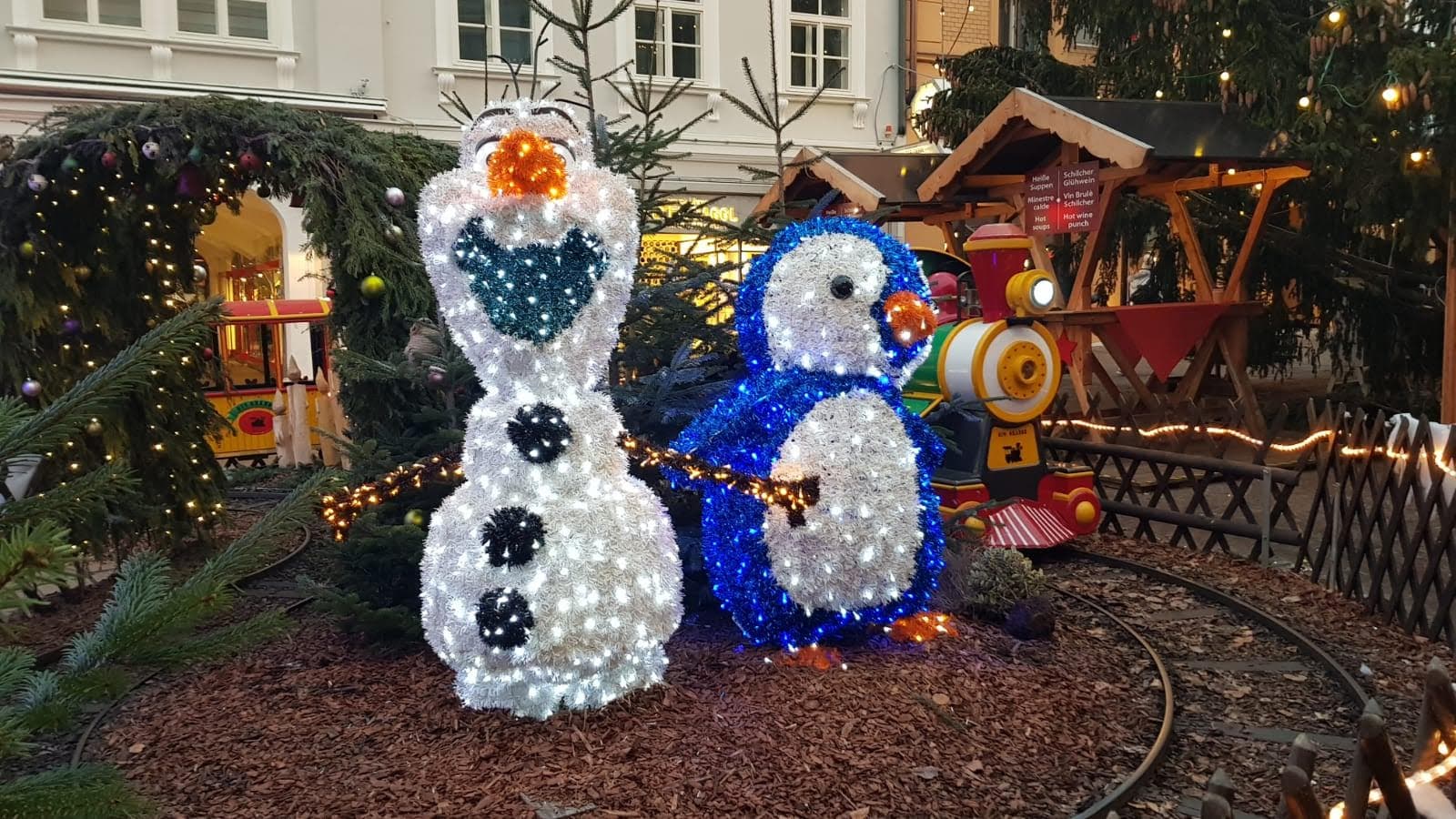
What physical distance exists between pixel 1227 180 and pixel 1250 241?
67 cm

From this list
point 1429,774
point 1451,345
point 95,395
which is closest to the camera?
point 95,395

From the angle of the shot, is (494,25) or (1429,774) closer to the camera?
(1429,774)

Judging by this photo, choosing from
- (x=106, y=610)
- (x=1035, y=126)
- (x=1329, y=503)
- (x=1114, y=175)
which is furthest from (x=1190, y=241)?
(x=106, y=610)

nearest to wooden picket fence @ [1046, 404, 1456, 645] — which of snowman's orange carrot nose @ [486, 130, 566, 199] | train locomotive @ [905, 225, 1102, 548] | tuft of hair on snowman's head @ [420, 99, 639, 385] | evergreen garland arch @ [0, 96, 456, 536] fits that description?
train locomotive @ [905, 225, 1102, 548]

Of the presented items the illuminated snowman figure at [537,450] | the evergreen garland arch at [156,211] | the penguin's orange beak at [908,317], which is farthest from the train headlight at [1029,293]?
the evergreen garland arch at [156,211]

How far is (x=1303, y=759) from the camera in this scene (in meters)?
2.00

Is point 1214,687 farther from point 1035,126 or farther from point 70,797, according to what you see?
point 1035,126

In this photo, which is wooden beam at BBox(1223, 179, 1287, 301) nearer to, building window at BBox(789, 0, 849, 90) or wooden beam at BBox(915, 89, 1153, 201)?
wooden beam at BBox(915, 89, 1153, 201)

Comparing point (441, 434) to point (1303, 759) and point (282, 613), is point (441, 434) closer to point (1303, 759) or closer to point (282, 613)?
point (282, 613)

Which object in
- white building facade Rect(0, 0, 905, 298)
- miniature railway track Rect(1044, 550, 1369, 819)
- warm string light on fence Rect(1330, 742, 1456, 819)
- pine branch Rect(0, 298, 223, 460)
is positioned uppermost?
white building facade Rect(0, 0, 905, 298)

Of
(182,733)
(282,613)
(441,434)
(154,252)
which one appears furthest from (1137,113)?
(282,613)

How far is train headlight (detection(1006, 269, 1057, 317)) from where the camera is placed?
652 cm

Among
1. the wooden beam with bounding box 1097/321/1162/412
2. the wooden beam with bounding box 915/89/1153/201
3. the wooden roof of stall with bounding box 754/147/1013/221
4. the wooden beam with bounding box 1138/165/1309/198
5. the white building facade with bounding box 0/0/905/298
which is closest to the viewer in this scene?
the wooden beam with bounding box 915/89/1153/201

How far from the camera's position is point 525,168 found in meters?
3.59
